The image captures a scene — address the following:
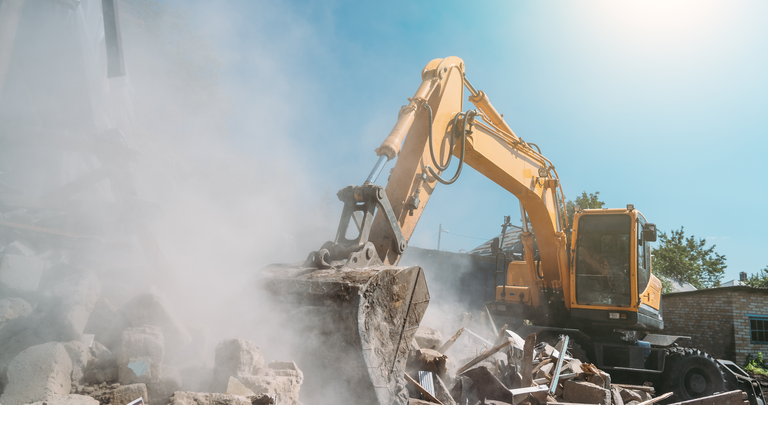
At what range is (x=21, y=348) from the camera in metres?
1.94

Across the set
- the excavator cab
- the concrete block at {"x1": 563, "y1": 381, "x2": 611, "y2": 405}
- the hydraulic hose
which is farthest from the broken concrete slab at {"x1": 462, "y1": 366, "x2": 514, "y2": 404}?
the excavator cab

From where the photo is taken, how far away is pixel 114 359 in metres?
1.85

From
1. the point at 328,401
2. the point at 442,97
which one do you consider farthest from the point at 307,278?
the point at 442,97

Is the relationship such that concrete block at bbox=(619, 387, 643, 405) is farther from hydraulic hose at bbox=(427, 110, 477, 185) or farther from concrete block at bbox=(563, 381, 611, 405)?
hydraulic hose at bbox=(427, 110, 477, 185)

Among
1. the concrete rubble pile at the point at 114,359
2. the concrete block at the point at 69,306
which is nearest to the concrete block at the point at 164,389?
the concrete rubble pile at the point at 114,359

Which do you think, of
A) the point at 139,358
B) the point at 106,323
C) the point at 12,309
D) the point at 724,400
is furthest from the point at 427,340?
the point at 724,400

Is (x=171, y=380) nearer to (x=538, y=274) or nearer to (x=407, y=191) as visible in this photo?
(x=407, y=191)

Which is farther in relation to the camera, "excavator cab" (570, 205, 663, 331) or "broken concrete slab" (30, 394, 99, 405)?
"excavator cab" (570, 205, 663, 331)

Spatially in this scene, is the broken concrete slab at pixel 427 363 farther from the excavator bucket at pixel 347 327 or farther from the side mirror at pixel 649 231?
the side mirror at pixel 649 231

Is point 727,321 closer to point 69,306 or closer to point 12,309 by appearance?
point 69,306

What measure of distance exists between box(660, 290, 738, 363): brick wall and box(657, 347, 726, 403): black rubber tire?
362 centimetres

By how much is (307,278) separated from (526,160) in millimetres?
3331

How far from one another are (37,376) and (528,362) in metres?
2.84

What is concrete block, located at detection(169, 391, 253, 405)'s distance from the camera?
1572mm
